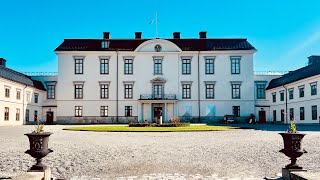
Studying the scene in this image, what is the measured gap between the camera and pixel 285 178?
21.2 feet

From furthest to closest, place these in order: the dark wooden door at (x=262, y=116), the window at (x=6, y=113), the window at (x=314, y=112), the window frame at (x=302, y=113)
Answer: the dark wooden door at (x=262, y=116) < the window frame at (x=302, y=113) < the window at (x=6, y=113) < the window at (x=314, y=112)

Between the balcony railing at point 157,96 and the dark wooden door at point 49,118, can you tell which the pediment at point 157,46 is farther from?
the dark wooden door at point 49,118

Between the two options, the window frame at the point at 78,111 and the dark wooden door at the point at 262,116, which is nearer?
the window frame at the point at 78,111

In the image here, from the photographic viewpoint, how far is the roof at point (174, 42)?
39938 mm

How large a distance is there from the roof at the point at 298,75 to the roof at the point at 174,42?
5106mm

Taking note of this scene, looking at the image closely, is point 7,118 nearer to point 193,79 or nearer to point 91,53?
point 91,53

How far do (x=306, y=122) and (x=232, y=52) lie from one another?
41.0ft

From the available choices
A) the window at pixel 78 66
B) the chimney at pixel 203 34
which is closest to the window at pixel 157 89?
the chimney at pixel 203 34

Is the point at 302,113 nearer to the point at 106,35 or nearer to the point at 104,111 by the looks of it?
the point at 104,111

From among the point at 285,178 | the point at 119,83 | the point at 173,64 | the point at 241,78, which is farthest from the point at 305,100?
the point at 285,178

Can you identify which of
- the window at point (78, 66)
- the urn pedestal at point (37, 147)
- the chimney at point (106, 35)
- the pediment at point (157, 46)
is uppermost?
the chimney at point (106, 35)

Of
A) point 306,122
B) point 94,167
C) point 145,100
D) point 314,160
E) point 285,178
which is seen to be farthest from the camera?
point 145,100

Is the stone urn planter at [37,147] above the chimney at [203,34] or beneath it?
beneath

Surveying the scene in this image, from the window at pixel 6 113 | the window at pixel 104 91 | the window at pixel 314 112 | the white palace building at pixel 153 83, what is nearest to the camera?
the window at pixel 314 112
